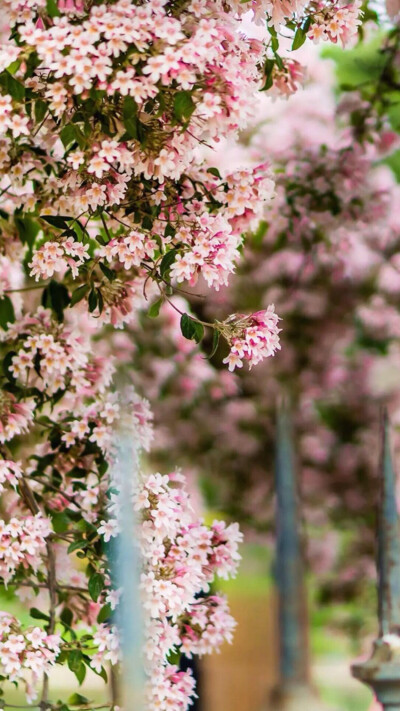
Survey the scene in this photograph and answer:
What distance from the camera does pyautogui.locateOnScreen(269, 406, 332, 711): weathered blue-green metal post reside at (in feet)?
6.30

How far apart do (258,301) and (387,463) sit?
2.83 meters

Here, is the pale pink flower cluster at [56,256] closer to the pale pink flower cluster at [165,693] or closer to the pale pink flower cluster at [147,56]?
the pale pink flower cluster at [147,56]

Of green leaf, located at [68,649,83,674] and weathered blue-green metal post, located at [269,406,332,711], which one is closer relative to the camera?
green leaf, located at [68,649,83,674]

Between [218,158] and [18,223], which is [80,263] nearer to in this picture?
[18,223]

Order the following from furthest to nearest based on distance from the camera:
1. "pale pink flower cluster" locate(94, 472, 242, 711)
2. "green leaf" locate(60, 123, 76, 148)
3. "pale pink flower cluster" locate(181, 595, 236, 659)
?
"pale pink flower cluster" locate(181, 595, 236, 659) < "pale pink flower cluster" locate(94, 472, 242, 711) < "green leaf" locate(60, 123, 76, 148)

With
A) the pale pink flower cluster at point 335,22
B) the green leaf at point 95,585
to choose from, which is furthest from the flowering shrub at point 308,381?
the green leaf at point 95,585

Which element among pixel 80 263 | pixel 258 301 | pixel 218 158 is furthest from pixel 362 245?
pixel 80 263

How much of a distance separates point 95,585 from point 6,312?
0.63m

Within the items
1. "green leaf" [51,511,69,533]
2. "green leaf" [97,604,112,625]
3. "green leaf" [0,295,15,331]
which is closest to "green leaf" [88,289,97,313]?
"green leaf" [0,295,15,331]

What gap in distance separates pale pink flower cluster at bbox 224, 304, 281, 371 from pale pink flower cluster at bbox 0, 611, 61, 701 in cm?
58

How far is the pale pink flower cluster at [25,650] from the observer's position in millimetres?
1685

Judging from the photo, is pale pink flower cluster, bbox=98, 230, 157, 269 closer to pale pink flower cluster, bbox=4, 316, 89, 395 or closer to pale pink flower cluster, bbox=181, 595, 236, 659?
pale pink flower cluster, bbox=4, 316, 89, 395

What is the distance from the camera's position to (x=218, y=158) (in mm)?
4320

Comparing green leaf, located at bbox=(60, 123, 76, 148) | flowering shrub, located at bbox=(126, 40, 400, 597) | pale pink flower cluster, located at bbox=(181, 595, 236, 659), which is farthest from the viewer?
flowering shrub, located at bbox=(126, 40, 400, 597)
